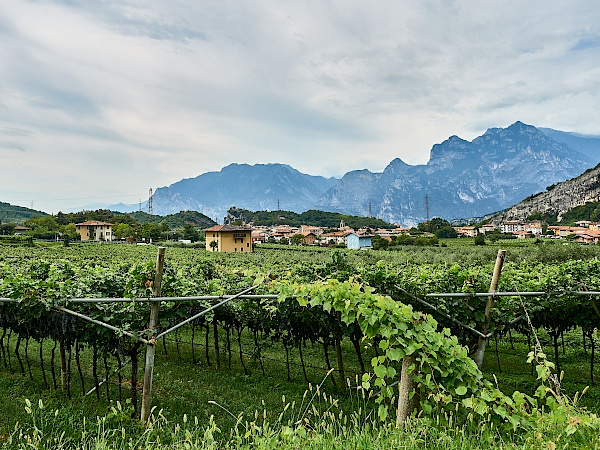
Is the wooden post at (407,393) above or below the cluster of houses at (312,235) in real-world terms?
below

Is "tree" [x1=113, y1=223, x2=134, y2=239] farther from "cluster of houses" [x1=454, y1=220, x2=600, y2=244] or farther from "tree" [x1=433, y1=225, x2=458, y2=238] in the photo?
"cluster of houses" [x1=454, y1=220, x2=600, y2=244]

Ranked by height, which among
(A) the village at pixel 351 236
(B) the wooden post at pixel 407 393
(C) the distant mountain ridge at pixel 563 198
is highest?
(C) the distant mountain ridge at pixel 563 198

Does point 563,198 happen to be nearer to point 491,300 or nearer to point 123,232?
point 123,232

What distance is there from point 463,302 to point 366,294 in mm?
3154

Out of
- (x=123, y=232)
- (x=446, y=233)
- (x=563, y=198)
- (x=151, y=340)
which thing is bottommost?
(x=151, y=340)

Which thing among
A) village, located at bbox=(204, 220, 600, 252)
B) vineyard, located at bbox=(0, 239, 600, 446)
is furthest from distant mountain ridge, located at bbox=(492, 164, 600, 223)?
vineyard, located at bbox=(0, 239, 600, 446)

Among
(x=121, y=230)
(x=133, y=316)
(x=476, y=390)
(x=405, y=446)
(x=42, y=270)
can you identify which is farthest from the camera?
(x=121, y=230)

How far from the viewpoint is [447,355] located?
10.2 ft

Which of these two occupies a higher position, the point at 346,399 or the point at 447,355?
the point at 447,355

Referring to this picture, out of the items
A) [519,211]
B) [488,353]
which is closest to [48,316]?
[488,353]

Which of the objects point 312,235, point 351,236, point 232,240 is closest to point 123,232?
point 232,240

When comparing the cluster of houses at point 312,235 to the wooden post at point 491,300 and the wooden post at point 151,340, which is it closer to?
the wooden post at point 491,300

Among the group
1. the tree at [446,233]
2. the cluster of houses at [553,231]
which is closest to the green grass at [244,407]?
the cluster of houses at [553,231]

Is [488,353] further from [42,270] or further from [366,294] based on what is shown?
[42,270]
